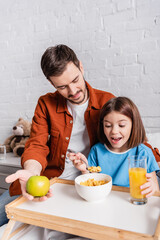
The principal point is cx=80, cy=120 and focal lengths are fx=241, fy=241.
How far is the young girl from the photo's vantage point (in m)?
1.20

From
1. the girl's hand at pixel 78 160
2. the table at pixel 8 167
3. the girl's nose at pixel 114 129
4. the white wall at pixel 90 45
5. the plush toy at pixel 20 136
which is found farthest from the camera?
the plush toy at pixel 20 136

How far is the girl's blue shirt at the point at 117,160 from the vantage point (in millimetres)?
1200

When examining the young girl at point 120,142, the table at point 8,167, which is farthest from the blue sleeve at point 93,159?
the table at point 8,167

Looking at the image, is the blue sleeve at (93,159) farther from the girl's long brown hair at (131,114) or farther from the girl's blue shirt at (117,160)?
the girl's long brown hair at (131,114)

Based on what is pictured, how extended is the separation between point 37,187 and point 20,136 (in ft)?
4.89

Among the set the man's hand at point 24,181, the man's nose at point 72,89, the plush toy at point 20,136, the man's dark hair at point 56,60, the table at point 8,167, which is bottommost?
the table at point 8,167

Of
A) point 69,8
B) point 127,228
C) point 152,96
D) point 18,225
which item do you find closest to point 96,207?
point 127,228

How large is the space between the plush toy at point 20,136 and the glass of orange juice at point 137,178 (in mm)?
1485

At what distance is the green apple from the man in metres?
0.35

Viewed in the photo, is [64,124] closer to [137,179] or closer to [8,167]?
[137,179]

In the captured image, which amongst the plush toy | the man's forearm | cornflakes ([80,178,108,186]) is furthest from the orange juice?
the plush toy

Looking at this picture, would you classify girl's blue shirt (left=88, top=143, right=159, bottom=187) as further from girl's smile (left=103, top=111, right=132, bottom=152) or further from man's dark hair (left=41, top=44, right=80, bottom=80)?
man's dark hair (left=41, top=44, right=80, bottom=80)

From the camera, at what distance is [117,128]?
119 cm

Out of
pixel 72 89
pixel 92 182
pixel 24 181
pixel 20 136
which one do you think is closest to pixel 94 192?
pixel 92 182
